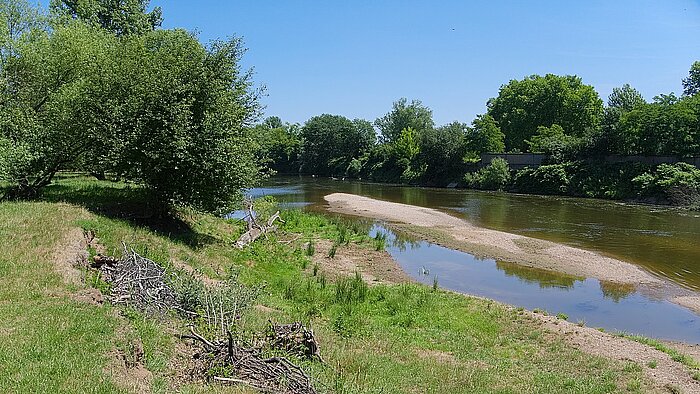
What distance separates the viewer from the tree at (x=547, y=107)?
7588cm

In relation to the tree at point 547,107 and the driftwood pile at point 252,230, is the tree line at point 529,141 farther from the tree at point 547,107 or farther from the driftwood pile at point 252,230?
the driftwood pile at point 252,230

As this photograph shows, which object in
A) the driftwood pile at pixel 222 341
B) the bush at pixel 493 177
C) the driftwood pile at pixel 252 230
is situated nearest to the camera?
the driftwood pile at pixel 222 341

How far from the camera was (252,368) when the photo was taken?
25.8ft

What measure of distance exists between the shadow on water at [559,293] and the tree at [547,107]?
189 ft

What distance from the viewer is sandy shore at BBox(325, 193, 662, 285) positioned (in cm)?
2202

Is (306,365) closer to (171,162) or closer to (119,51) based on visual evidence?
(171,162)

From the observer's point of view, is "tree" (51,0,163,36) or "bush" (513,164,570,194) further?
"bush" (513,164,570,194)

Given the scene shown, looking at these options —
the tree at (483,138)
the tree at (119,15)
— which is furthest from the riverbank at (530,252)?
the tree at (483,138)

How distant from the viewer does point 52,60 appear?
64.4ft

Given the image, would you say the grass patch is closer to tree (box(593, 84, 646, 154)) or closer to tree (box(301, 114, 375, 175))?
tree (box(593, 84, 646, 154))

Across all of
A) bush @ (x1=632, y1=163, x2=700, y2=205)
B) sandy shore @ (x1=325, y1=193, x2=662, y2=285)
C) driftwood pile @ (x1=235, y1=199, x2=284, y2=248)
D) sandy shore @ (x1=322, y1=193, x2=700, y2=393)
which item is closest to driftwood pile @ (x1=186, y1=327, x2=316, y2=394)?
sandy shore @ (x1=322, y1=193, x2=700, y2=393)

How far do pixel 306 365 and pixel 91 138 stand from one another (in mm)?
13624

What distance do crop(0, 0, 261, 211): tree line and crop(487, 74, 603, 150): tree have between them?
65.3m

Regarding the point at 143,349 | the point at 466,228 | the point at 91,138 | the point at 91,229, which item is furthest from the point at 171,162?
the point at 466,228
